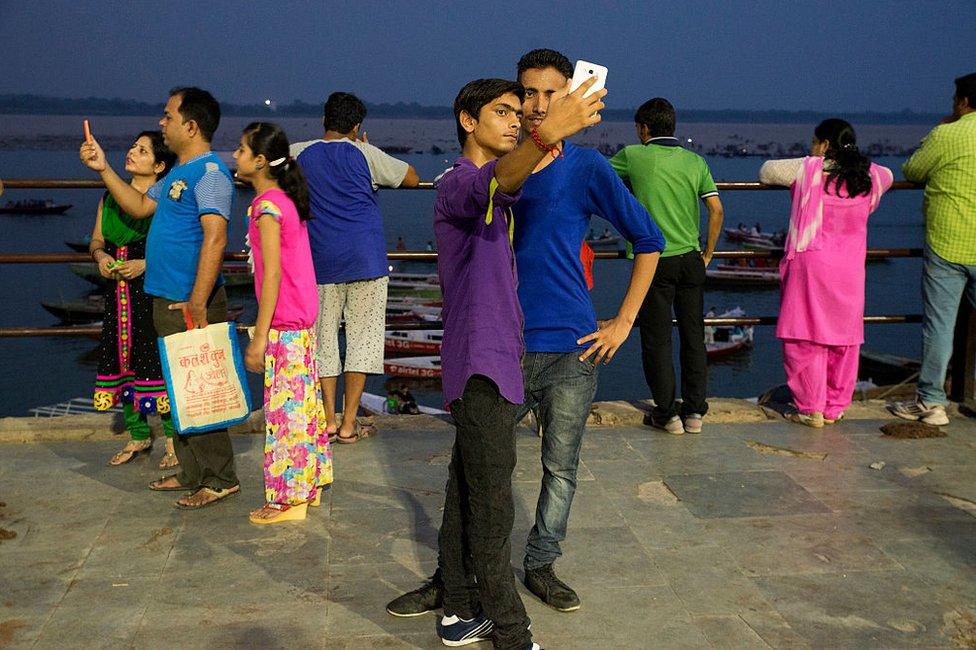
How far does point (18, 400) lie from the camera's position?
51500mm

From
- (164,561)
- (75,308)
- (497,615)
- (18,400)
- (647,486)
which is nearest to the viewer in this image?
(497,615)

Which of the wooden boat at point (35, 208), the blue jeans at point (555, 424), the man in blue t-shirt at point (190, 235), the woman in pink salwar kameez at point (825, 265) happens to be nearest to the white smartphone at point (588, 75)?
the blue jeans at point (555, 424)

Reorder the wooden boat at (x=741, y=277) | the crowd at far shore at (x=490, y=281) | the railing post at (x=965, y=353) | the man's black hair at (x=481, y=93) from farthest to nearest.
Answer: the wooden boat at (x=741, y=277) → the railing post at (x=965, y=353) → the crowd at far shore at (x=490, y=281) → the man's black hair at (x=481, y=93)

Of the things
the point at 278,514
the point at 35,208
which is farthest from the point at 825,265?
the point at 35,208

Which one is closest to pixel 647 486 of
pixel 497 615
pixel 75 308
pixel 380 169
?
pixel 497 615

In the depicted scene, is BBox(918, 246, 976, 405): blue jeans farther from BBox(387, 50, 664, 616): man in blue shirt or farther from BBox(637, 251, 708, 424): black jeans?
BBox(387, 50, 664, 616): man in blue shirt

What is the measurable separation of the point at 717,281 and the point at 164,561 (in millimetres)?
81914

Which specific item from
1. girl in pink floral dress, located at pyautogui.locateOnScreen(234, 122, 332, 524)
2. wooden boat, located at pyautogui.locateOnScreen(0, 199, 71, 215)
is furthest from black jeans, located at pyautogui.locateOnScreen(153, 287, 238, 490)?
wooden boat, located at pyautogui.locateOnScreen(0, 199, 71, 215)

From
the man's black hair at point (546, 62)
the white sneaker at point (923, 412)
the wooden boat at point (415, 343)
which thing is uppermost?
the man's black hair at point (546, 62)

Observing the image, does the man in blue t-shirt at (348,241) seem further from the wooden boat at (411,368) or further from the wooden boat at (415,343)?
the wooden boat at (415,343)

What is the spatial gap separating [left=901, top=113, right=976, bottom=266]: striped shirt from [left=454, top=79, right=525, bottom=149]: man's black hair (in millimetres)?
3295

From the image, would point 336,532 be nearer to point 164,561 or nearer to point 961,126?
point 164,561

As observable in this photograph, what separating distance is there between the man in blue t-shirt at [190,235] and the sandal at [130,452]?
1.64ft

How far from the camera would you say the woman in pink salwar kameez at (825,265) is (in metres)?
5.12
